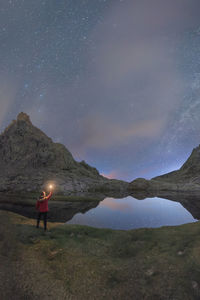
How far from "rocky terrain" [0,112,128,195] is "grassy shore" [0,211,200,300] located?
74.3 meters

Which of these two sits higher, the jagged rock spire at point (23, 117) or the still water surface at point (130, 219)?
the jagged rock spire at point (23, 117)

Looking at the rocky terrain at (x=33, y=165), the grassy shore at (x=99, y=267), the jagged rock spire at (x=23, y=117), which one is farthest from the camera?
the jagged rock spire at (x=23, y=117)

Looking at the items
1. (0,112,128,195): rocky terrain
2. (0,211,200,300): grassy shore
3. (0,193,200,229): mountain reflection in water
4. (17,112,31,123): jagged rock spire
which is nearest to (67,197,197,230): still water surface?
(0,193,200,229): mountain reflection in water

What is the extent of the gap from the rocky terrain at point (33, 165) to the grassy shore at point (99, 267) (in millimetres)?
74315

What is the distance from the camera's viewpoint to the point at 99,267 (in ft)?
30.0

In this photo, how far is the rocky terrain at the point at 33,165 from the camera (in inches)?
3553

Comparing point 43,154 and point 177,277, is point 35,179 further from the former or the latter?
point 177,277

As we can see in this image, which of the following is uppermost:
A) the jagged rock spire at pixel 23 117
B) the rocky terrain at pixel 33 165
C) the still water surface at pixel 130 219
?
the jagged rock spire at pixel 23 117

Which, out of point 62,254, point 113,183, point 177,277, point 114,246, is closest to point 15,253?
point 62,254

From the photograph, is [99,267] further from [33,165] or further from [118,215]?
[33,165]

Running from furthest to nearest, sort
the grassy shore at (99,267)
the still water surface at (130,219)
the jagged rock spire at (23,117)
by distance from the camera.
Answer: the jagged rock spire at (23,117), the still water surface at (130,219), the grassy shore at (99,267)

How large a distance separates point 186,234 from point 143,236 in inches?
147

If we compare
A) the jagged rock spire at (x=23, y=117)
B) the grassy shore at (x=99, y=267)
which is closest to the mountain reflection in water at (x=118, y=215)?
the grassy shore at (x=99, y=267)

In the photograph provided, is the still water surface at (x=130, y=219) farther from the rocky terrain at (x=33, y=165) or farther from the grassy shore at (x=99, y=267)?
the rocky terrain at (x=33, y=165)
